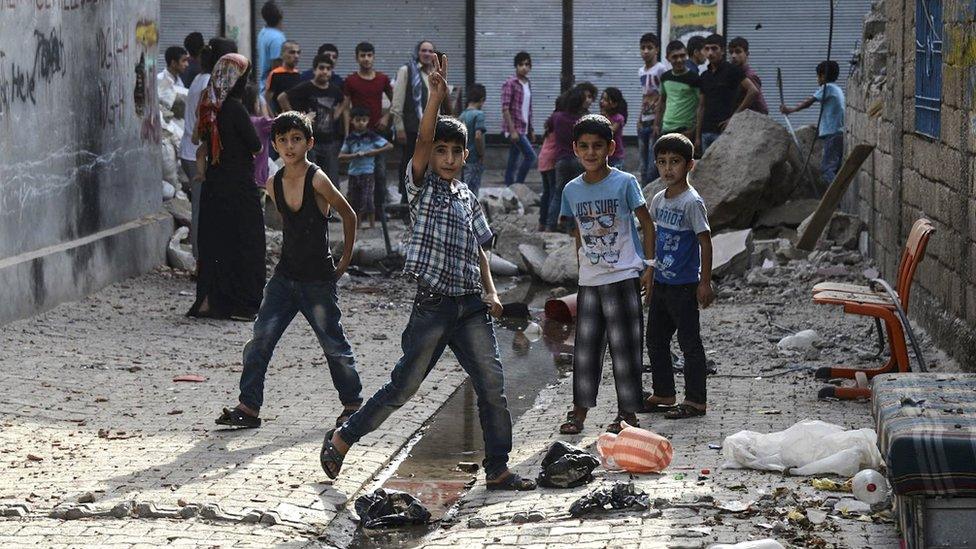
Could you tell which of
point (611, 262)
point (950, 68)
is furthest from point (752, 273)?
point (611, 262)

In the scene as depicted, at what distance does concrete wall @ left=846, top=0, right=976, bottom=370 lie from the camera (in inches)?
320

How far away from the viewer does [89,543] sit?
517 cm

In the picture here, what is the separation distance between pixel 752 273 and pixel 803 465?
22.3 feet

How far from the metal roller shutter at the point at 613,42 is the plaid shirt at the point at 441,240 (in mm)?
14636

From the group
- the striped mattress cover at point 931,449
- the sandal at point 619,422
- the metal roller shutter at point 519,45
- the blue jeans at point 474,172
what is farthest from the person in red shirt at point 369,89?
the striped mattress cover at point 931,449

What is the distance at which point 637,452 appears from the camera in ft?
19.9

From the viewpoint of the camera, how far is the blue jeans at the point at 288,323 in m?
7.05

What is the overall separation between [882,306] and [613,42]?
13.5 m

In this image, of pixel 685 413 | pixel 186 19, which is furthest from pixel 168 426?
pixel 186 19

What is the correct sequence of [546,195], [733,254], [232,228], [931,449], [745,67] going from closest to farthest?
[931,449] → [232,228] → [733,254] → [745,67] → [546,195]

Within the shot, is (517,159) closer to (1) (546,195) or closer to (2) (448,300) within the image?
(1) (546,195)

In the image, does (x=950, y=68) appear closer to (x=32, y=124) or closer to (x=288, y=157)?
(x=288, y=157)

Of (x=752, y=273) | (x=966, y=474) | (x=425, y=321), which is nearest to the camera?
(x=966, y=474)

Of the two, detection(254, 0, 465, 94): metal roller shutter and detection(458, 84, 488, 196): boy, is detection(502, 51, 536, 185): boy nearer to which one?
detection(458, 84, 488, 196): boy
